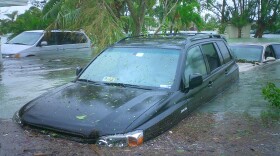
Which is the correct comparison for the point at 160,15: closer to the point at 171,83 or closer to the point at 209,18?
the point at 171,83

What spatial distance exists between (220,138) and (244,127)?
75 cm

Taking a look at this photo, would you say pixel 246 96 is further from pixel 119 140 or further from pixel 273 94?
pixel 119 140

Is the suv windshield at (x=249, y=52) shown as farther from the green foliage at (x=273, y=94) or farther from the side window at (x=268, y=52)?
the green foliage at (x=273, y=94)

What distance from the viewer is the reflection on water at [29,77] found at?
7.52 meters

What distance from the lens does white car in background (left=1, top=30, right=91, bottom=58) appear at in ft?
49.3

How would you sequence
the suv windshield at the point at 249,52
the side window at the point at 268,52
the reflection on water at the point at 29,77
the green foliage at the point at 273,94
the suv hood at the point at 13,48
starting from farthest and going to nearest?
Result: the suv hood at the point at 13,48 → the side window at the point at 268,52 → the suv windshield at the point at 249,52 → the reflection on water at the point at 29,77 → the green foliage at the point at 273,94

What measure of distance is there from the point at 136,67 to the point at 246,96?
118 inches

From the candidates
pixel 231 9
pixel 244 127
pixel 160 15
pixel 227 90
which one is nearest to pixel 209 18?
pixel 231 9

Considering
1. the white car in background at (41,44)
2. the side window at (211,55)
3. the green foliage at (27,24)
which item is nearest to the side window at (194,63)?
the side window at (211,55)

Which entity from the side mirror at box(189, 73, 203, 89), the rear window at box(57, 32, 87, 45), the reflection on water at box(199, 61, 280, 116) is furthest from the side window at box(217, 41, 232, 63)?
the rear window at box(57, 32, 87, 45)

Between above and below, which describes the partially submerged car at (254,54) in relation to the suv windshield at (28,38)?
below

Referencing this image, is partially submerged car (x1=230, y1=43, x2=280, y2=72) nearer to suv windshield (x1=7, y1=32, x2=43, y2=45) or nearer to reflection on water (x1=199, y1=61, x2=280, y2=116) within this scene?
reflection on water (x1=199, y1=61, x2=280, y2=116)

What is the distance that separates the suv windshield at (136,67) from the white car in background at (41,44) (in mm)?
8844

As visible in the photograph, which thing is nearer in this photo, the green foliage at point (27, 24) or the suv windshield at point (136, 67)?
the suv windshield at point (136, 67)
